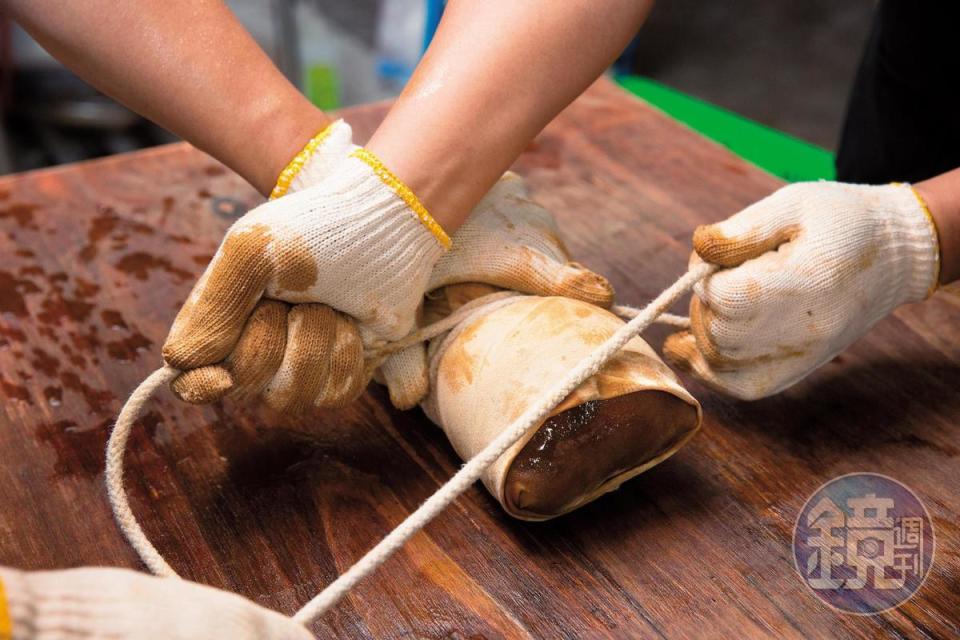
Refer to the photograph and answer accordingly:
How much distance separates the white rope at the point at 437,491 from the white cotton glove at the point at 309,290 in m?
0.05

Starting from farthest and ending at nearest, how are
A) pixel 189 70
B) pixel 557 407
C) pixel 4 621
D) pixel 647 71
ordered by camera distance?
pixel 647 71, pixel 189 70, pixel 557 407, pixel 4 621

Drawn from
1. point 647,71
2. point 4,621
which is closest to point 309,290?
point 4,621

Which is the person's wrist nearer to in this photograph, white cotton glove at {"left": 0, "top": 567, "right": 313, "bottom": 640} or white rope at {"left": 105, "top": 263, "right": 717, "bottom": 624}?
white rope at {"left": 105, "top": 263, "right": 717, "bottom": 624}

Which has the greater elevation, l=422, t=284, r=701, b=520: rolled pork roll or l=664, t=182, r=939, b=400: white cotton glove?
l=664, t=182, r=939, b=400: white cotton glove

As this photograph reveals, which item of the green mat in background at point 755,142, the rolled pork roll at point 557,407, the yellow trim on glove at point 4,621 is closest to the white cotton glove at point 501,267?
the rolled pork roll at point 557,407

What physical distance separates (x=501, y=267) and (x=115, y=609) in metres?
0.46

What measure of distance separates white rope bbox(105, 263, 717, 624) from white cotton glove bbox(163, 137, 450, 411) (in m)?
0.05

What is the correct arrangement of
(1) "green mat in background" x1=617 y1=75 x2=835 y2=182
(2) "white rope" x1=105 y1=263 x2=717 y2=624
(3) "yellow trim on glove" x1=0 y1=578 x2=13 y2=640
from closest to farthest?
(3) "yellow trim on glove" x1=0 y1=578 x2=13 y2=640 < (2) "white rope" x1=105 y1=263 x2=717 y2=624 < (1) "green mat in background" x1=617 y1=75 x2=835 y2=182

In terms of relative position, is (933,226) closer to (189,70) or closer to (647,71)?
(189,70)

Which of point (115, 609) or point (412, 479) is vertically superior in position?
point (115, 609)

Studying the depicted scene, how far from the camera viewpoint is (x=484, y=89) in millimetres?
793

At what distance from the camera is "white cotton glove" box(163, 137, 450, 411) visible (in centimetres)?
70

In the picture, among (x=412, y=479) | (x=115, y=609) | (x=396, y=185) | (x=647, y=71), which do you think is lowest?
(x=647, y=71)

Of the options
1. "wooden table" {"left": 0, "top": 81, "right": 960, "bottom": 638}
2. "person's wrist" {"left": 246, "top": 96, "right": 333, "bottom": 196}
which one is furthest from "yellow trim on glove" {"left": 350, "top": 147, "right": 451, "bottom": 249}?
"wooden table" {"left": 0, "top": 81, "right": 960, "bottom": 638}
